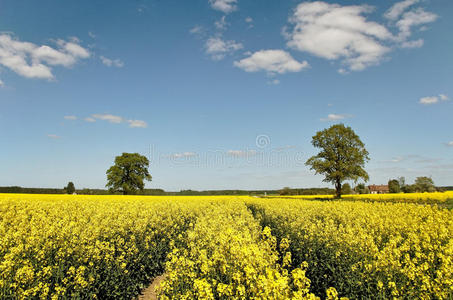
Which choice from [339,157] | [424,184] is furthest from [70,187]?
[424,184]

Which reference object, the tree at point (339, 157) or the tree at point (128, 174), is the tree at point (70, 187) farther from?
the tree at point (339, 157)

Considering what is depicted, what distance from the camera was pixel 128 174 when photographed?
59750 millimetres

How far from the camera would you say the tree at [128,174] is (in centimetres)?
5762

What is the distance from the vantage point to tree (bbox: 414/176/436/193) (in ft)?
212

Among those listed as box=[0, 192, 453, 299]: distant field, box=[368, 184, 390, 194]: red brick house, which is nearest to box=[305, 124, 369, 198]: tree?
box=[0, 192, 453, 299]: distant field

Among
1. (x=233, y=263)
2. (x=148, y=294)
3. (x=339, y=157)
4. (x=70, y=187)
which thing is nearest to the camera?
(x=233, y=263)

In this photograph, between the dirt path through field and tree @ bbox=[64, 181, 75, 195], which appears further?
tree @ bbox=[64, 181, 75, 195]

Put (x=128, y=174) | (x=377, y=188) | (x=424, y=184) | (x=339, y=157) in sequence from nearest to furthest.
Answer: (x=339, y=157) < (x=128, y=174) < (x=424, y=184) < (x=377, y=188)

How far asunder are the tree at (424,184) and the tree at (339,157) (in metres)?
35.4

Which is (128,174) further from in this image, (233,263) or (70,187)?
(233,263)

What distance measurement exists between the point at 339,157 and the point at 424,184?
136 ft

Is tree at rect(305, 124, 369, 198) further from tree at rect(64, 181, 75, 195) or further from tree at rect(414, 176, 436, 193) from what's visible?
tree at rect(64, 181, 75, 195)

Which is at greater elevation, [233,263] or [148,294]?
[233,263]

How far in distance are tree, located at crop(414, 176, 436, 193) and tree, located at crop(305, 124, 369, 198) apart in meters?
35.4
